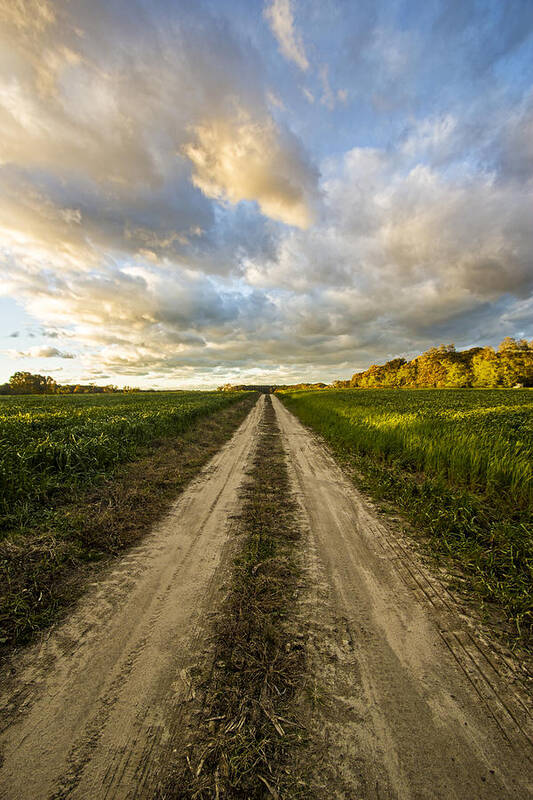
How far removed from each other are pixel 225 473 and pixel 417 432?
5329 millimetres

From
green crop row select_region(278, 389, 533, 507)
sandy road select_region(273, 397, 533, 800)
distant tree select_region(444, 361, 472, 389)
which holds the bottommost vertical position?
sandy road select_region(273, 397, 533, 800)

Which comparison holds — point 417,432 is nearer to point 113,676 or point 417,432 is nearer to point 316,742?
point 316,742

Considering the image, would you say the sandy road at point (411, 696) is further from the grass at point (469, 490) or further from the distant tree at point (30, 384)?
the distant tree at point (30, 384)

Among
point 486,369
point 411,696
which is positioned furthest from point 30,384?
point 486,369

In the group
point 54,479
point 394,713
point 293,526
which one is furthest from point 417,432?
point 54,479

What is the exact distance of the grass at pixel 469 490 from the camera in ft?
10.5

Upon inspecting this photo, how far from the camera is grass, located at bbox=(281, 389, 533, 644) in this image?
3.21 m

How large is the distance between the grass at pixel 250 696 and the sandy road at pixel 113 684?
193 millimetres

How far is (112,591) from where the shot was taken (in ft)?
10.1

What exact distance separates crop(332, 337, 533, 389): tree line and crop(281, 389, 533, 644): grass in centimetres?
6098

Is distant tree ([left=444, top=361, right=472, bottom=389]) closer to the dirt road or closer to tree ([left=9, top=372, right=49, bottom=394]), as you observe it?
the dirt road

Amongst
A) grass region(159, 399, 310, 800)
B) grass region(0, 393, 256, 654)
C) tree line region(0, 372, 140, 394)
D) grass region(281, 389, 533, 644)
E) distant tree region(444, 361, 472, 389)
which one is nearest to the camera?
grass region(159, 399, 310, 800)

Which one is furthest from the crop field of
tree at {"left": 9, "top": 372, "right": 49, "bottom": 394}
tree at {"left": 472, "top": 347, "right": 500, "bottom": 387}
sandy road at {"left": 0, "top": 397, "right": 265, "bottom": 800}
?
tree at {"left": 9, "top": 372, "right": 49, "bottom": 394}

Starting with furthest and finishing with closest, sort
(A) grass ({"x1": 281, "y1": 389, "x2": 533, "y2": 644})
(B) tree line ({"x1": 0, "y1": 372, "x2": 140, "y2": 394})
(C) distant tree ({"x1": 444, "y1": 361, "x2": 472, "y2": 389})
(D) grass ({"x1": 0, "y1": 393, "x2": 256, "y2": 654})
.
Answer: (B) tree line ({"x1": 0, "y1": 372, "x2": 140, "y2": 394}) → (C) distant tree ({"x1": 444, "y1": 361, "x2": 472, "y2": 389}) → (A) grass ({"x1": 281, "y1": 389, "x2": 533, "y2": 644}) → (D) grass ({"x1": 0, "y1": 393, "x2": 256, "y2": 654})
